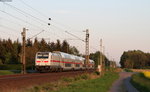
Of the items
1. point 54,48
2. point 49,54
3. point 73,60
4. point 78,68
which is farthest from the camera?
point 54,48

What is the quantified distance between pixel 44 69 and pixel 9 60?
1889 inches

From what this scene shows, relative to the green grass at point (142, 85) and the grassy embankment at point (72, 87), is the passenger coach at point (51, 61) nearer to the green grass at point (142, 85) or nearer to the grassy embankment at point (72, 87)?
the grassy embankment at point (72, 87)

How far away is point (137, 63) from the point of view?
603 feet

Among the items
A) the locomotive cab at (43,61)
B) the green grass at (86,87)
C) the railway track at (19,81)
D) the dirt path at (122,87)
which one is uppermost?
the locomotive cab at (43,61)

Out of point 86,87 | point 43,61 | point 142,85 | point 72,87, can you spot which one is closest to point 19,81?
point 72,87

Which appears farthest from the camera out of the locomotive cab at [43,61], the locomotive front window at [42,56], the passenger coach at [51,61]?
the locomotive front window at [42,56]

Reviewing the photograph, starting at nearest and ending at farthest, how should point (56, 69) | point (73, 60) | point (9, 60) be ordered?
point (56, 69), point (73, 60), point (9, 60)

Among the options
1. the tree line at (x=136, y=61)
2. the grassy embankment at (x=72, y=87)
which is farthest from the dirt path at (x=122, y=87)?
the tree line at (x=136, y=61)

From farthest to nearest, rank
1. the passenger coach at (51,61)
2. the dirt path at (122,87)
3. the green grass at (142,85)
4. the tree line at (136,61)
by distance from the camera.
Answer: the tree line at (136,61), the passenger coach at (51,61), the green grass at (142,85), the dirt path at (122,87)

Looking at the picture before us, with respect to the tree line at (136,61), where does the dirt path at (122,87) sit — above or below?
below

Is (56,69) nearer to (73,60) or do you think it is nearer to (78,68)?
(73,60)

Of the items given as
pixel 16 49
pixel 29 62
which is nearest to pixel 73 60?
pixel 29 62

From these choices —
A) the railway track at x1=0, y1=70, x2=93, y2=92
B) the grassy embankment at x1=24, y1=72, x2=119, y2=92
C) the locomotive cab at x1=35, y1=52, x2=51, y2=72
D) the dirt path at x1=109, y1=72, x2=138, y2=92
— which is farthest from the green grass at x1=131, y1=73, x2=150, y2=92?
the locomotive cab at x1=35, y1=52, x2=51, y2=72

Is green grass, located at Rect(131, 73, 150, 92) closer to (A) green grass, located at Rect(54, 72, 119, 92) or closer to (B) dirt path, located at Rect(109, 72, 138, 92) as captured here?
(B) dirt path, located at Rect(109, 72, 138, 92)
